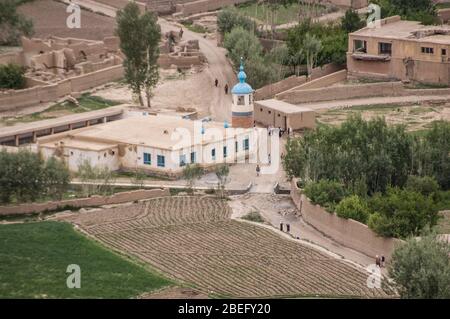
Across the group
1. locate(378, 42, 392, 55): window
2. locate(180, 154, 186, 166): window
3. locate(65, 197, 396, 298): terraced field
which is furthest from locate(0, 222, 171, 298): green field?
locate(378, 42, 392, 55): window

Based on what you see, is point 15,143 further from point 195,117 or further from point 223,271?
point 223,271

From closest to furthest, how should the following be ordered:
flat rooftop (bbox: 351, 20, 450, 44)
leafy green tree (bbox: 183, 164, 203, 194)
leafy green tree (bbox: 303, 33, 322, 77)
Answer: leafy green tree (bbox: 183, 164, 203, 194)
leafy green tree (bbox: 303, 33, 322, 77)
flat rooftop (bbox: 351, 20, 450, 44)

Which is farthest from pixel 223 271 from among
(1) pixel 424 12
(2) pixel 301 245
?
(1) pixel 424 12

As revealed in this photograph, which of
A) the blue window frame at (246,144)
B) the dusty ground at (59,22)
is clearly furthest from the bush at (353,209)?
the dusty ground at (59,22)

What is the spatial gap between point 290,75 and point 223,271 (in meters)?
33.5

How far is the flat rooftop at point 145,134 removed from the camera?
231ft

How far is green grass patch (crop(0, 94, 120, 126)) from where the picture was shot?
253 ft

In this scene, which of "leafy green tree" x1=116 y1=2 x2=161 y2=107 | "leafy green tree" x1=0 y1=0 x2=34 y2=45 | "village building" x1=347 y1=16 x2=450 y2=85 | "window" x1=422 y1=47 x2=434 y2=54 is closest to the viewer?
"leafy green tree" x1=116 y1=2 x2=161 y2=107

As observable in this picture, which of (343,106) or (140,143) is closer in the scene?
(140,143)

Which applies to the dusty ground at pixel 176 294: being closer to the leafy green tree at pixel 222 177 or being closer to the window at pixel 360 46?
the leafy green tree at pixel 222 177

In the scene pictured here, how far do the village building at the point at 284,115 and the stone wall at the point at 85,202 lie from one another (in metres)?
12.0

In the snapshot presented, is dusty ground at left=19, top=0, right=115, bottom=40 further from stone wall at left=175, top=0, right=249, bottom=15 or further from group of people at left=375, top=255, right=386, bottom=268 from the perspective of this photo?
group of people at left=375, top=255, right=386, bottom=268

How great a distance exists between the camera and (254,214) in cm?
6356

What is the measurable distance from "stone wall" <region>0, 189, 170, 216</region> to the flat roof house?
3605mm
